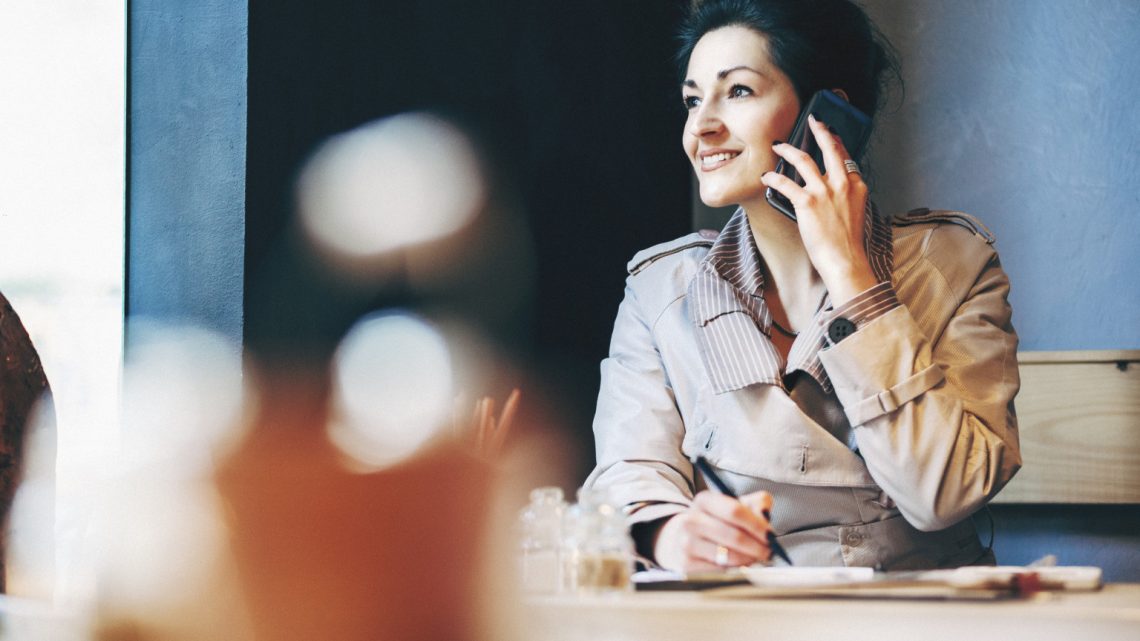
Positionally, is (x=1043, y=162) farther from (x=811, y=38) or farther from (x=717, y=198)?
(x=717, y=198)

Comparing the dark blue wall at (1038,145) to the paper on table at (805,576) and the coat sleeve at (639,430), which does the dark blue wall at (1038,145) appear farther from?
the paper on table at (805,576)

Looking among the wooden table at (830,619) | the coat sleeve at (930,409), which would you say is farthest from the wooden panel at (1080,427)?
the wooden table at (830,619)

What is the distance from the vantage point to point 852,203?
1.48 meters

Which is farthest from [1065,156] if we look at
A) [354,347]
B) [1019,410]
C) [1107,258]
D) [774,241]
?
[354,347]

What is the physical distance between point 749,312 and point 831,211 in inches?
7.5

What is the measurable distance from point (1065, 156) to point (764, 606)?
194 cm

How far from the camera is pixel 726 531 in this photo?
111cm

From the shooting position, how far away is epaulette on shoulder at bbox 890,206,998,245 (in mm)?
1578

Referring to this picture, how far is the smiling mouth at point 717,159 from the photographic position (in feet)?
5.32

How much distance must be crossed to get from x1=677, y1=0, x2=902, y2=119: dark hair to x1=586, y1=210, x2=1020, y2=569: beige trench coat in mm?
233

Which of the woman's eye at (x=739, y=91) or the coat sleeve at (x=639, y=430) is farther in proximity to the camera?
the woman's eye at (x=739, y=91)

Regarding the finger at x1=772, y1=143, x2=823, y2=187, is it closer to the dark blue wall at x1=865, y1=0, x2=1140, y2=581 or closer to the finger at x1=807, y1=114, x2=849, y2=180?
the finger at x1=807, y1=114, x2=849, y2=180

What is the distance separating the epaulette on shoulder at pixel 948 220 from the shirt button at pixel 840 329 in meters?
0.37

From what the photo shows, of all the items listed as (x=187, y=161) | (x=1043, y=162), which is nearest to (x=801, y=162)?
(x=187, y=161)
